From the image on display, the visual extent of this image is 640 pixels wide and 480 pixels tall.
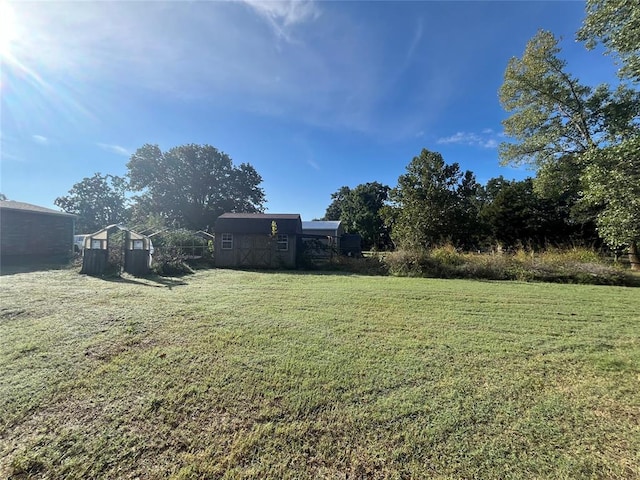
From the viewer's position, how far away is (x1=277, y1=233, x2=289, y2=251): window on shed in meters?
14.9

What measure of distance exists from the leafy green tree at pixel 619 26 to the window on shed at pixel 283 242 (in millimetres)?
13030

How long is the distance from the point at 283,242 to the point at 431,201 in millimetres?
10789

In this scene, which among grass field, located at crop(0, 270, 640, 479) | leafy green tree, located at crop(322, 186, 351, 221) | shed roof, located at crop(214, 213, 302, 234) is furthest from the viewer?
leafy green tree, located at crop(322, 186, 351, 221)

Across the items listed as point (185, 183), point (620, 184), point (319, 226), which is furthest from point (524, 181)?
point (185, 183)

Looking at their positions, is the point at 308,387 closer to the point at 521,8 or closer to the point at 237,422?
the point at 237,422

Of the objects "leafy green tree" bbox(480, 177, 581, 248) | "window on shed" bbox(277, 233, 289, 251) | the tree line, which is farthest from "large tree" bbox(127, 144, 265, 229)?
"leafy green tree" bbox(480, 177, 581, 248)

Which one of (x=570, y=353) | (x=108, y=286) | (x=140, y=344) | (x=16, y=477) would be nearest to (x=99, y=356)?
(x=140, y=344)

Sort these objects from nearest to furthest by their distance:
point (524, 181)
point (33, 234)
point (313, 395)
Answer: point (313, 395), point (33, 234), point (524, 181)

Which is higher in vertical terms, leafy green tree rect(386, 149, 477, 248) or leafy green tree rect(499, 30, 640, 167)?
leafy green tree rect(499, 30, 640, 167)

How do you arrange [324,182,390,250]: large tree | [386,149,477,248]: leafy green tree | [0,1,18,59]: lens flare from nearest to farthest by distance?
1. [0,1,18,59]: lens flare
2. [386,149,477,248]: leafy green tree
3. [324,182,390,250]: large tree

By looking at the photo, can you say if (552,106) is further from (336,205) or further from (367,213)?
(336,205)

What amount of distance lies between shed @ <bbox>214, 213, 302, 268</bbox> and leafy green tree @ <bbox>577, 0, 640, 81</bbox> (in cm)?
1255

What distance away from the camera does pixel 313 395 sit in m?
2.53

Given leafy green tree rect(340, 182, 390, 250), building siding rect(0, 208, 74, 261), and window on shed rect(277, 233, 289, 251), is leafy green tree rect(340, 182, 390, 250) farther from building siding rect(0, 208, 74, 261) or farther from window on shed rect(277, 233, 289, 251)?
building siding rect(0, 208, 74, 261)
